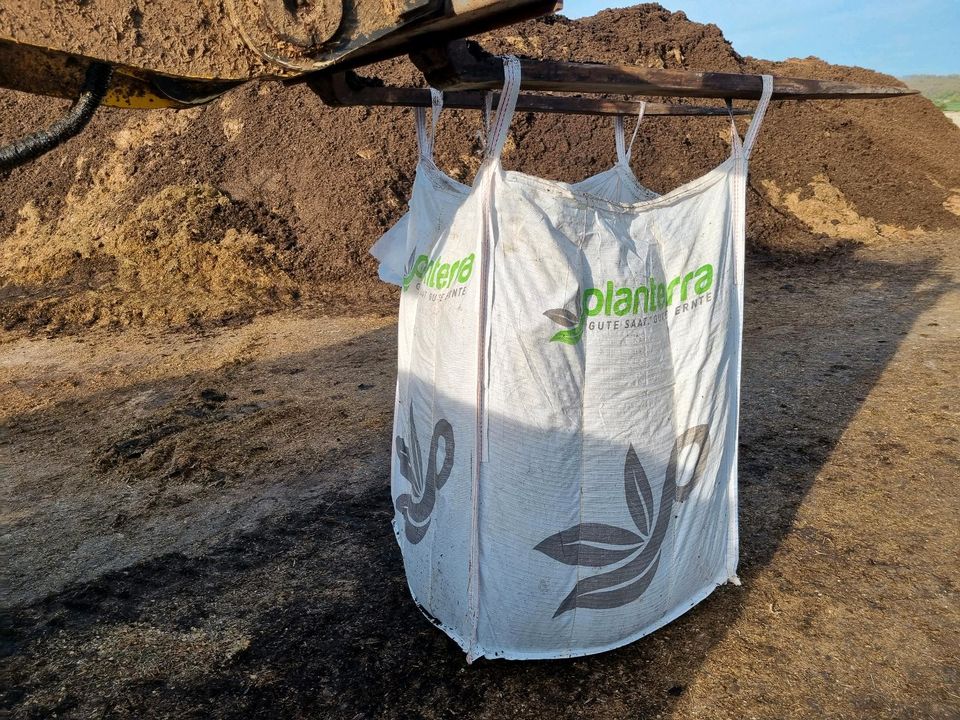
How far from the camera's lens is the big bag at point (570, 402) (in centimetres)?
193

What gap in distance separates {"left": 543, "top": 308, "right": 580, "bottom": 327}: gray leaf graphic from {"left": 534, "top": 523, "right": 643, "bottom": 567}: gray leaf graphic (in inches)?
24.7

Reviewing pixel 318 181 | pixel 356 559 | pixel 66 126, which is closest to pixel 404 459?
pixel 356 559

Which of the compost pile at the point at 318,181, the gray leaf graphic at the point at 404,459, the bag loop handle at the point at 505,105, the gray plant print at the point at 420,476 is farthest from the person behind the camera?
the compost pile at the point at 318,181

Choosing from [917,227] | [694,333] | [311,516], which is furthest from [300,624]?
[917,227]

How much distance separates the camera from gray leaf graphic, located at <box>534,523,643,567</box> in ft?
6.61

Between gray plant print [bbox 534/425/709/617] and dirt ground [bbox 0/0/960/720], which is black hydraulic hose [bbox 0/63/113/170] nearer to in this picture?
dirt ground [bbox 0/0/960/720]

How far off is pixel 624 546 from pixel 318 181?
767 centimetres

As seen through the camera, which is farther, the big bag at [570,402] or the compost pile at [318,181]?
the compost pile at [318,181]

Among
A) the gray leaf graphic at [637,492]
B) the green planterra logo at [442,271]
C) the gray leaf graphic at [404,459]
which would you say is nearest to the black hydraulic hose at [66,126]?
the green planterra logo at [442,271]

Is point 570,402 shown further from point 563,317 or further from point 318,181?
point 318,181

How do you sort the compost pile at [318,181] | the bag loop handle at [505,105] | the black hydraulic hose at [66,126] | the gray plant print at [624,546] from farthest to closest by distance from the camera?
1. the compost pile at [318,181]
2. the gray plant print at [624,546]
3. the bag loop handle at [505,105]
4. the black hydraulic hose at [66,126]

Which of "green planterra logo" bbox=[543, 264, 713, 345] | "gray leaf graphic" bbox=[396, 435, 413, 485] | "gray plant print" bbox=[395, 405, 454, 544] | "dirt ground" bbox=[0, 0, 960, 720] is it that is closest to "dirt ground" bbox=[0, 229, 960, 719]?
"dirt ground" bbox=[0, 0, 960, 720]

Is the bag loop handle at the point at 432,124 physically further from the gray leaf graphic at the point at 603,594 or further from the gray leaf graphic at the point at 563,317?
the gray leaf graphic at the point at 603,594

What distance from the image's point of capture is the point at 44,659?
230 cm
